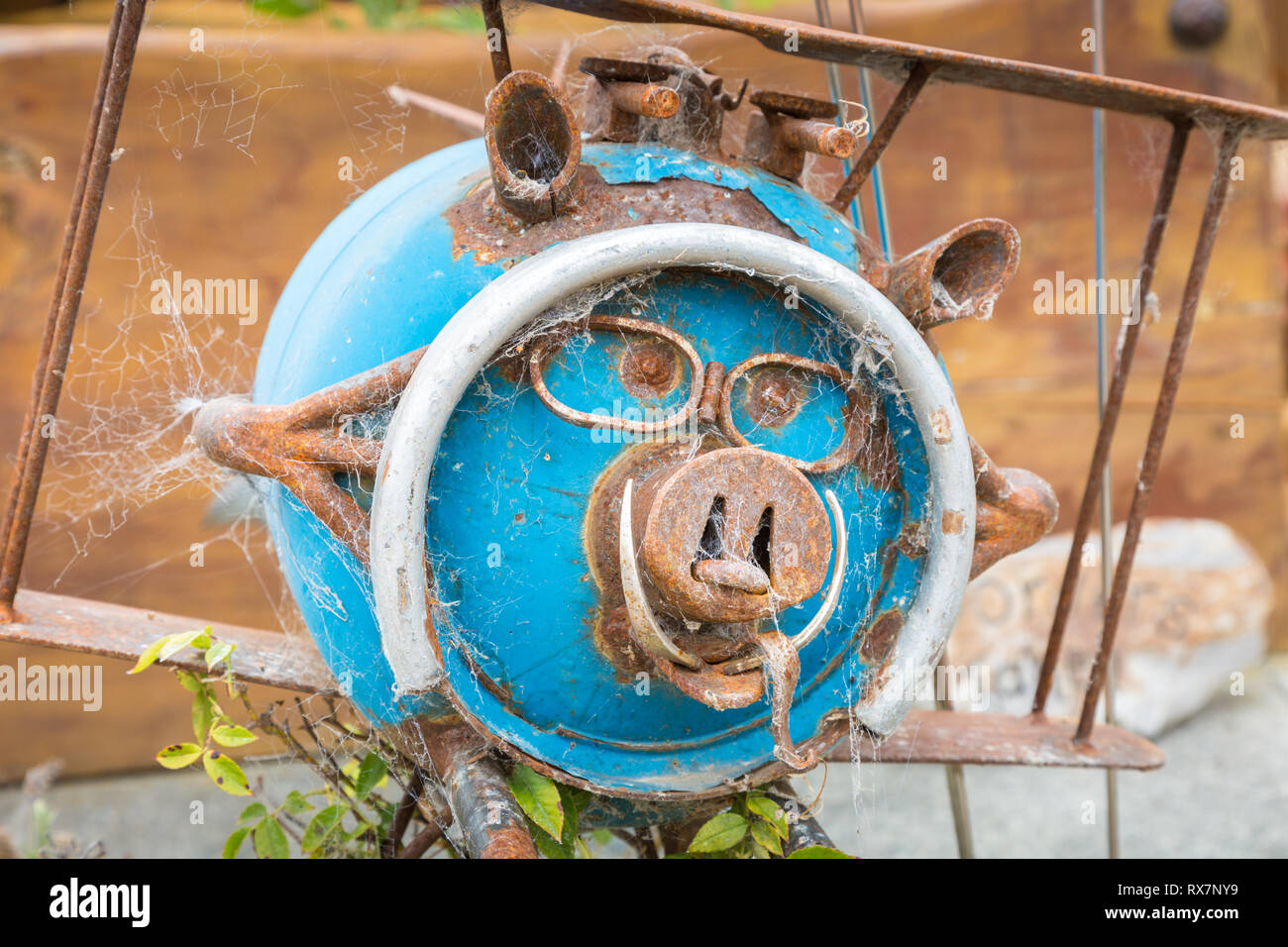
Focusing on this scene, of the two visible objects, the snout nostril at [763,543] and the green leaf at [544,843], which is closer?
the snout nostril at [763,543]

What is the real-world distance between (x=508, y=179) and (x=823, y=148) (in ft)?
1.48

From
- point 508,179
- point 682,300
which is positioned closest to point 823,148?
point 682,300

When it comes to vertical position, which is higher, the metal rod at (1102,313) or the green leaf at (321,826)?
the metal rod at (1102,313)

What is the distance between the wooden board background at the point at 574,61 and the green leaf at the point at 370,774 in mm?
1870

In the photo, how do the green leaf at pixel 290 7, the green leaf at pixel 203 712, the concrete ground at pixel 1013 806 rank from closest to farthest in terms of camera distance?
1. the green leaf at pixel 203 712
2. the concrete ground at pixel 1013 806
3. the green leaf at pixel 290 7

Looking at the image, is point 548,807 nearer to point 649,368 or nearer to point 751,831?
point 751,831

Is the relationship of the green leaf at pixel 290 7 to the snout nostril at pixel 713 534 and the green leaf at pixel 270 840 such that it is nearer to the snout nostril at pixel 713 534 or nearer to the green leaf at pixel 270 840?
the green leaf at pixel 270 840

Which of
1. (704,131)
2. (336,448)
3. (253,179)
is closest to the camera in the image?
(336,448)

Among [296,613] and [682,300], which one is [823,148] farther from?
[296,613]

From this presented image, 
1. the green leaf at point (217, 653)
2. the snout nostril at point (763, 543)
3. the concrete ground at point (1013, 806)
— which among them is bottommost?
the concrete ground at point (1013, 806)

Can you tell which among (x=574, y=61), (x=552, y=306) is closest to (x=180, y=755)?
(x=552, y=306)

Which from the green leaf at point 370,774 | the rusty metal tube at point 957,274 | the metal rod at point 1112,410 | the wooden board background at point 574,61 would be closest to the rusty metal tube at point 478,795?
the green leaf at point 370,774

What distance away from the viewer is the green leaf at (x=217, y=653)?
1.70 meters

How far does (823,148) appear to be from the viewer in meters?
1.55
